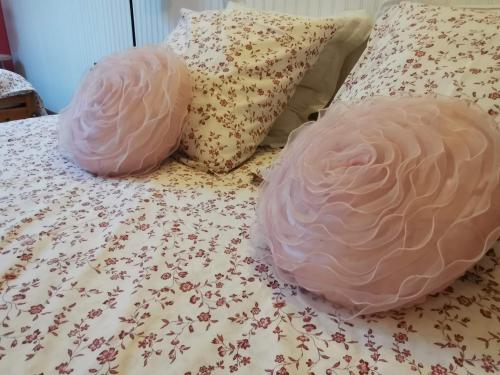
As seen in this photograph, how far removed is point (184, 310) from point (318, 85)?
88cm

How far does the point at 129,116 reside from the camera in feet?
3.10

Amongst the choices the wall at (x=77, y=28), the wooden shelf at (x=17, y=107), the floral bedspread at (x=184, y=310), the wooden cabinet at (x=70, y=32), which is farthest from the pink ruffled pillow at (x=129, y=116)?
the wooden shelf at (x=17, y=107)

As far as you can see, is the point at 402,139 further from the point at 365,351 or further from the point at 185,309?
the point at 185,309

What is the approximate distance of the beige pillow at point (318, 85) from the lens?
1137 millimetres

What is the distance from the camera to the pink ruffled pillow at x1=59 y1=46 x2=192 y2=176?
0.95m

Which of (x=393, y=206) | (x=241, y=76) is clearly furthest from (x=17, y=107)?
(x=393, y=206)

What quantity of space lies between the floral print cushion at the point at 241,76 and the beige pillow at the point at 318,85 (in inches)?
2.2

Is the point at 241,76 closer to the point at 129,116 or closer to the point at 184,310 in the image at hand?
the point at 129,116

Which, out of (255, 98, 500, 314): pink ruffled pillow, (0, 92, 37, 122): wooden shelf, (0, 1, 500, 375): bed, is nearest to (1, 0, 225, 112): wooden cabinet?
(0, 92, 37, 122): wooden shelf

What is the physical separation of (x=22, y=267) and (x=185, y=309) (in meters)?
0.30

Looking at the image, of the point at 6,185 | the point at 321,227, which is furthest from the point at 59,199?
the point at 321,227

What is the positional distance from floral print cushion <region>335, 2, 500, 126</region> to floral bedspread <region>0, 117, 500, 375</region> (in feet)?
0.92

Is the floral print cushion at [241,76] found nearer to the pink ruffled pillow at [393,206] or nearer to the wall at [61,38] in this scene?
the pink ruffled pillow at [393,206]

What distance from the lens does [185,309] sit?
547 mm
